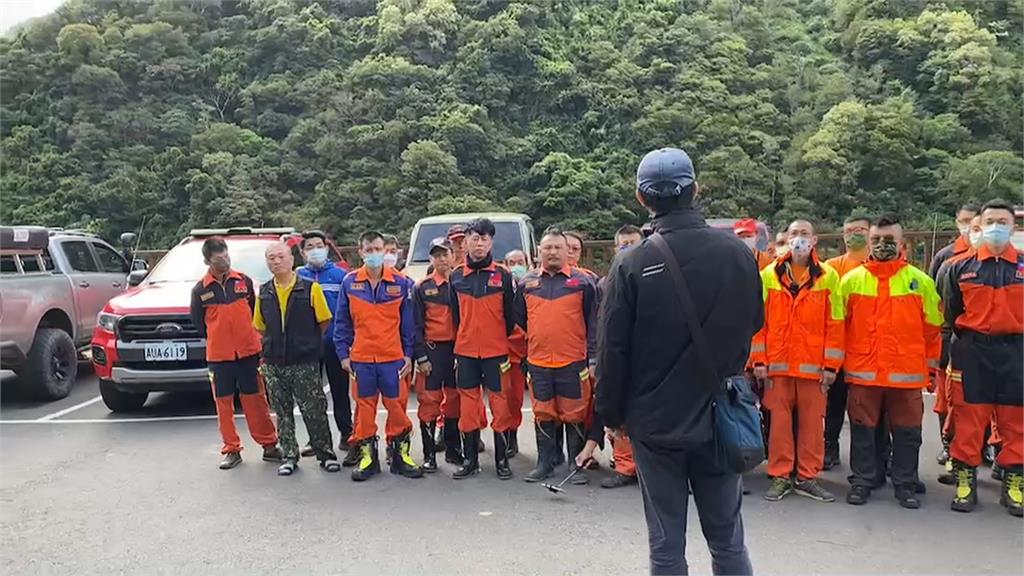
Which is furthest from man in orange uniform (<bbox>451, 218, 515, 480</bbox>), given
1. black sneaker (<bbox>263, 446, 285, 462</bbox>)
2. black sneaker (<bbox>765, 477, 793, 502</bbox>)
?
black sneaker (<bbox>765, 477, 793, 502</bbox>)

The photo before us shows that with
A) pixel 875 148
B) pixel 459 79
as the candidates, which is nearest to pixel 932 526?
pixel 875 148

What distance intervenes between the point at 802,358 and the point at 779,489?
35.6 inches

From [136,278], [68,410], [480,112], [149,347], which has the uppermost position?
Answer: [480,112]

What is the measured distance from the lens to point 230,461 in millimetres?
5922

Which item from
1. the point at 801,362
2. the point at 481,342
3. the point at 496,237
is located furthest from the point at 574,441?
the point at 496,237

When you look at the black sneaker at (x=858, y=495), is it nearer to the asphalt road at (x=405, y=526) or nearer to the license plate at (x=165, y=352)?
the asphalt road at (x=405, y=526)

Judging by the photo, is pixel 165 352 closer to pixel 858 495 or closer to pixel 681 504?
pixel 681 504

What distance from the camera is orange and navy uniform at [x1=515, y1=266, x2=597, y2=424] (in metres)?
5.29

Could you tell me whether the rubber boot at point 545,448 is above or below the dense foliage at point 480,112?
below

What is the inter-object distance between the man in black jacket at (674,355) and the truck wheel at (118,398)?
6.77 m

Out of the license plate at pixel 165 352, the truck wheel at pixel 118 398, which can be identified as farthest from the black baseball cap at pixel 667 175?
the truck wheel at pixel 118 398

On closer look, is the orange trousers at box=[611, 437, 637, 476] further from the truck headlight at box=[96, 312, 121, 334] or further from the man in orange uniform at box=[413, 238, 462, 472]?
the truck headlight at box=[96, 312, 121, 334]

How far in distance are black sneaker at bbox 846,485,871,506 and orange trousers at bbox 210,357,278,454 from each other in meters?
4.45

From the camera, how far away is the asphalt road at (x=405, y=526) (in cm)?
400
